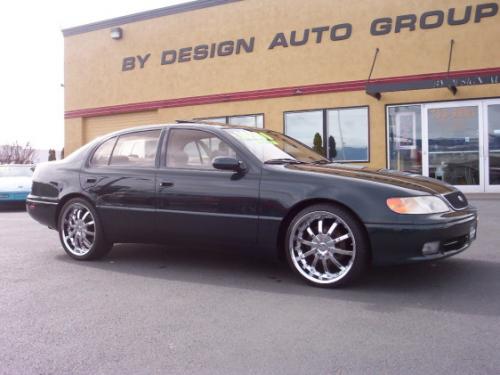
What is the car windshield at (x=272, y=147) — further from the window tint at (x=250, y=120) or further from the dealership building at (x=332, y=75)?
the window tint at (x=250, y=120)

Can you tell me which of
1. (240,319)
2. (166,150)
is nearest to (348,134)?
(166,150)

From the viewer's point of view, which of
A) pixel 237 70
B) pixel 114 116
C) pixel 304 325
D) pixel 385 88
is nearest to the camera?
pixel 304 325

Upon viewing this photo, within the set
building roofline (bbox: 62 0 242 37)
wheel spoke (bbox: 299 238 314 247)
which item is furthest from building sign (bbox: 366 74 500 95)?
wheel spoke (bbox: 299 238 314 247)

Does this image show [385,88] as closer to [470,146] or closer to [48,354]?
[470,146]

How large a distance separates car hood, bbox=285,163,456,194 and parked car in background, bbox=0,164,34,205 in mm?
9301

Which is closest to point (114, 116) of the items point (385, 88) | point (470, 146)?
point (385, 88)

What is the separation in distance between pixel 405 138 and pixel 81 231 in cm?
1105

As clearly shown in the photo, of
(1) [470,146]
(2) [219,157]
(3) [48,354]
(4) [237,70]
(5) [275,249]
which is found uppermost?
(4) [237,70]

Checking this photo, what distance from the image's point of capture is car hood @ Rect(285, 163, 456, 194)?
14.4 ft

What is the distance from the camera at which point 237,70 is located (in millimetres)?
17094

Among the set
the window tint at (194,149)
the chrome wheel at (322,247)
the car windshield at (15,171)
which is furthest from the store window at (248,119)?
the chrome wheel at (322,247)

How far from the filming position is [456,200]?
15.2ft

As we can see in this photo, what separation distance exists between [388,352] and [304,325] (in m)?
0.65

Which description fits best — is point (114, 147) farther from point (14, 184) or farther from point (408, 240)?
point (14, 184)
